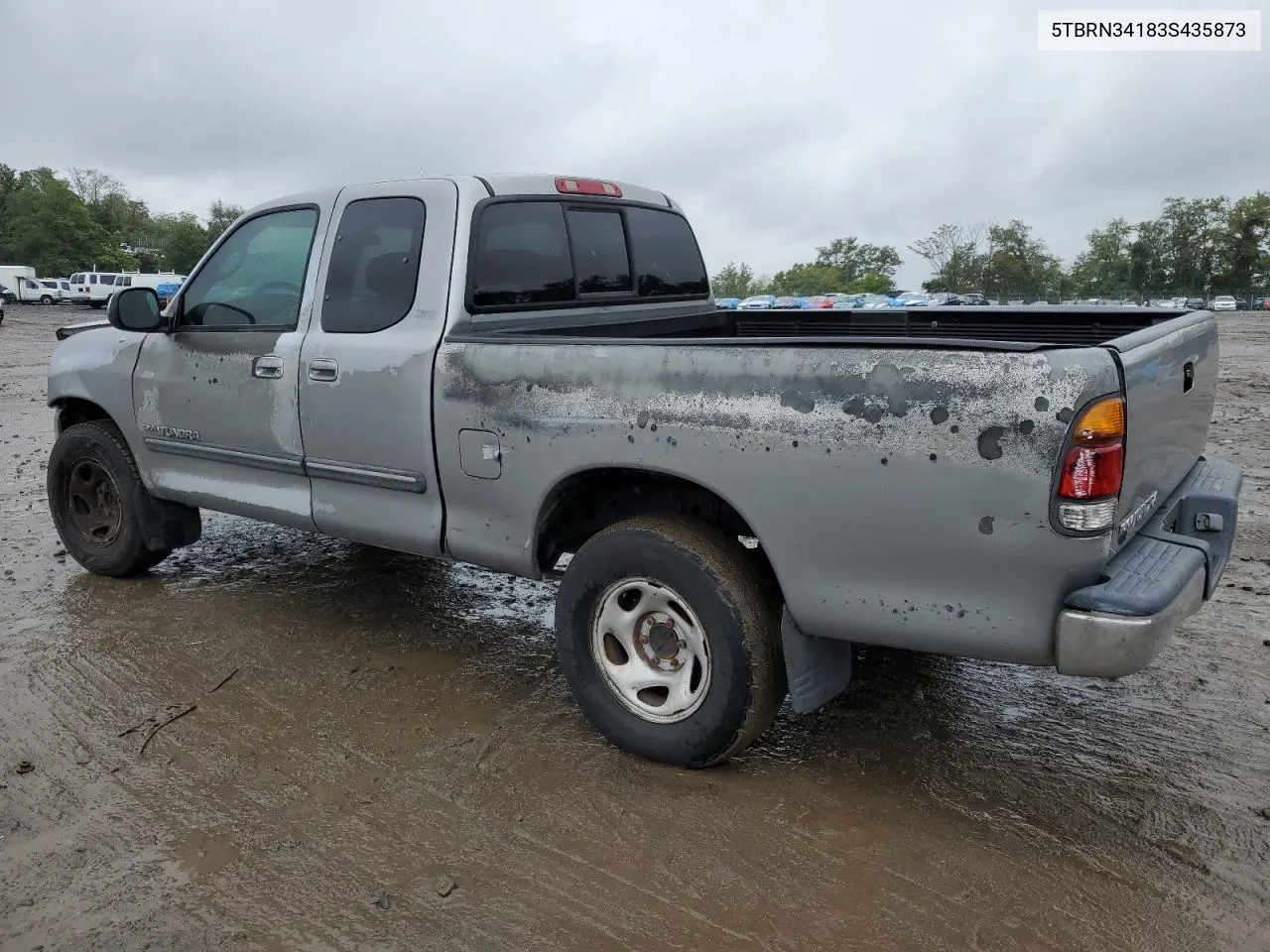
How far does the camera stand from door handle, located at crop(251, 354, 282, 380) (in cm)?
423

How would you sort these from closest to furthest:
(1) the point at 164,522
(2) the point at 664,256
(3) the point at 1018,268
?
(2) the point at 664,256, (1) the point at 164,522, (3) the point at 1018,268

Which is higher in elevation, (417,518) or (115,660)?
(417,518)

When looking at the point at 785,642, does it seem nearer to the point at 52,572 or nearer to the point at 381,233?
the point at 381,233

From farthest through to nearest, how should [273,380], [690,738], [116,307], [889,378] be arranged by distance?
[116,307]
[273,380]
[690,738]
[889,378]

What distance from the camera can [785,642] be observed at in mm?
3041

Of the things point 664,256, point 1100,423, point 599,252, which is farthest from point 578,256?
point 1100,423

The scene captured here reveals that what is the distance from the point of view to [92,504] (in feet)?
17.8

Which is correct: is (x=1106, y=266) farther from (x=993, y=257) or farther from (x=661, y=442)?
(x=661, y=442)

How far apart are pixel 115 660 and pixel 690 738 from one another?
2.60 meters

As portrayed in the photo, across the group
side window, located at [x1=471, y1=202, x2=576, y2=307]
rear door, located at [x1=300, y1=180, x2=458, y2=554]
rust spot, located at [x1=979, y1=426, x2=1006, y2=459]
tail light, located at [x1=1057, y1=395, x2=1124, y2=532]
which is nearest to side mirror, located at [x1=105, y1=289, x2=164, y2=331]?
rear door, located at [x1=300, y1=180, x2=458, y2=554]

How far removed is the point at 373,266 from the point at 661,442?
159 centimetres

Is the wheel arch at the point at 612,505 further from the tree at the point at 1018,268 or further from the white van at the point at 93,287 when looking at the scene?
the tree at the point at 1018,268

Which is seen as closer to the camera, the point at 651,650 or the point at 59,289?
the point at 651,650

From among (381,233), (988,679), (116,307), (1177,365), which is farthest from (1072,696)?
→ (116,307)
